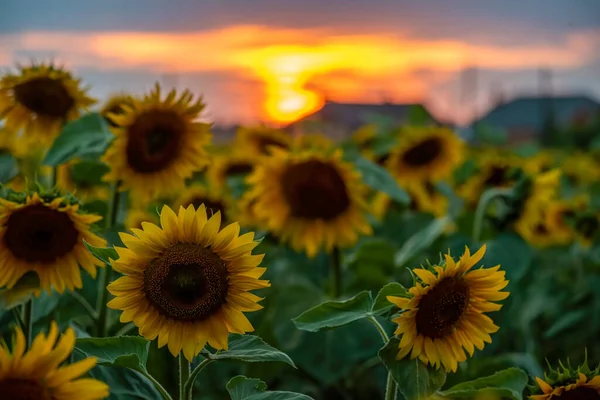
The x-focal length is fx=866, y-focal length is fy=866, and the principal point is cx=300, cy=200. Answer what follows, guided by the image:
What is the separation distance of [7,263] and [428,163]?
2.28 meters

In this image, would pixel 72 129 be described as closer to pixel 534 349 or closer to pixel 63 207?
pixel 63 207

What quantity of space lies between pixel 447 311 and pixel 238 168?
6.96ft

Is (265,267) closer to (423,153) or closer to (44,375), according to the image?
(44,375)

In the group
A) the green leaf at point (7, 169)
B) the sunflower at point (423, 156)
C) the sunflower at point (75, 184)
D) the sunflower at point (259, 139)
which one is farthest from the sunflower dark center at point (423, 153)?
the green leaf at point (7, 169)

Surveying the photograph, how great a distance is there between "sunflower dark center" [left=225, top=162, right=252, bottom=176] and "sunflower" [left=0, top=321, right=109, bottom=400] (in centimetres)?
238

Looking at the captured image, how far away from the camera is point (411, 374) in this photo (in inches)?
49.5

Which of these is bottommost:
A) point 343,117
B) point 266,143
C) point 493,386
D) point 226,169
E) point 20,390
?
point 493,386

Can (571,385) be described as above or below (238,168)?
below

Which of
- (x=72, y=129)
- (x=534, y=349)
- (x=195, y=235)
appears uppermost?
(x=72, y=129)

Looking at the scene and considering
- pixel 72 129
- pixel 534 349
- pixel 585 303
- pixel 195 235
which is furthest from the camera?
pixel 585 303

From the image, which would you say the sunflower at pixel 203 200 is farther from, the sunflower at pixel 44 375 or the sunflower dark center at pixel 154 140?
the sunflower at pixel 44 375

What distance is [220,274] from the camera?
1.24 m

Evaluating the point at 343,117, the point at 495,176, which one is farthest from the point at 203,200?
the point at 343,117

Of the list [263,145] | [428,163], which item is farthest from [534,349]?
[263,145]
